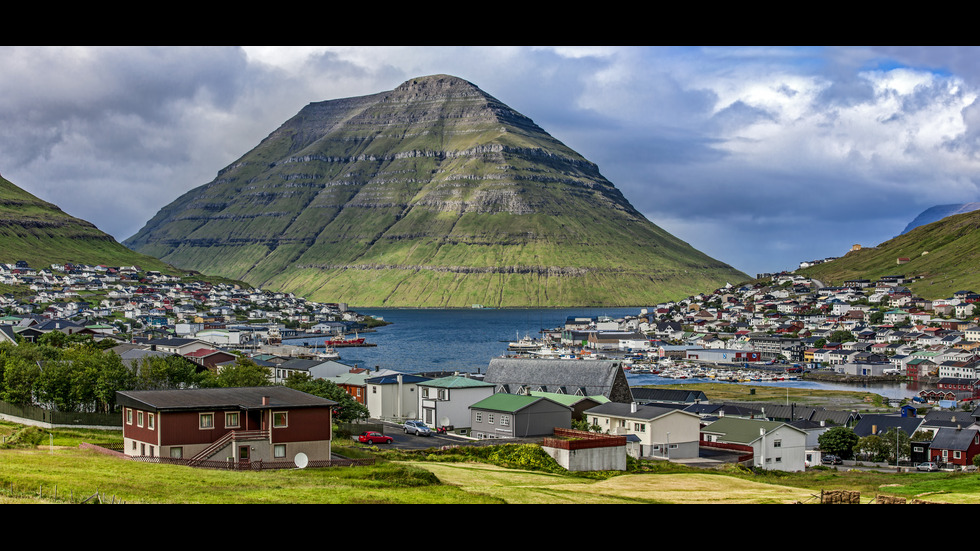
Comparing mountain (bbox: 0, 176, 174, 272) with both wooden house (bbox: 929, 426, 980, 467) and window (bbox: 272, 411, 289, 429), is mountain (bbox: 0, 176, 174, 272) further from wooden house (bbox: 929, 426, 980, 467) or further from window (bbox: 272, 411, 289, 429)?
wooden house (bbox: 929, 426, 980, 467)

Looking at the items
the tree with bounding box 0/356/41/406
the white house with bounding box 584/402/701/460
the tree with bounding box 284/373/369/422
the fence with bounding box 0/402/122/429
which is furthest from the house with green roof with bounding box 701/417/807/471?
the tree with bounding box 0/356/41/406

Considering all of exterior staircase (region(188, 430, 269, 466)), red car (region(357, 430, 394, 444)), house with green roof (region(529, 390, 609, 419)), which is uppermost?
exterior staircase (region(188, 430, 269, 466))

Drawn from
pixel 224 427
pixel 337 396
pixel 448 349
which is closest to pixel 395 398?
pixel 337 396

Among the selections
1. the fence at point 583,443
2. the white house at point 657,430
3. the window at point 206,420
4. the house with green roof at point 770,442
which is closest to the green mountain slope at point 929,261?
the house with green roof at point 770,442

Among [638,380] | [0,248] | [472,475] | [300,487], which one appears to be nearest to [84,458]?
[300,487]

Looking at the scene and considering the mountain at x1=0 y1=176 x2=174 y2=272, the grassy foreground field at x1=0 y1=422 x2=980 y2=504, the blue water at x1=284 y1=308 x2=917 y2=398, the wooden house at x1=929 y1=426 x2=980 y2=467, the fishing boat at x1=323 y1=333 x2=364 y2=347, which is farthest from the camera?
the mountain at x1=0 y1=176 x2=174 y2=272
